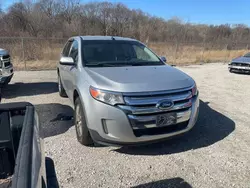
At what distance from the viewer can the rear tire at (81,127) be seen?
3233 millimetres

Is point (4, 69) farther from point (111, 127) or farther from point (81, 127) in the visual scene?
point (111, 127)

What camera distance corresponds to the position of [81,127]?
3.35 meters

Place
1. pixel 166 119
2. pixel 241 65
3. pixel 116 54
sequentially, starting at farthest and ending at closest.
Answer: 1. pixel 241 65
2. pixel 116 54
3. pixel 166 119

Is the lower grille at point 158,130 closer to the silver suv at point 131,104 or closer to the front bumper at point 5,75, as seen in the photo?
the silver suv at point 131,104

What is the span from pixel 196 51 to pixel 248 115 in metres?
15.4

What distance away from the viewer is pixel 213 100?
6320mm

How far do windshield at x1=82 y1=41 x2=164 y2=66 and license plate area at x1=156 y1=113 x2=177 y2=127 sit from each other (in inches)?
53.2

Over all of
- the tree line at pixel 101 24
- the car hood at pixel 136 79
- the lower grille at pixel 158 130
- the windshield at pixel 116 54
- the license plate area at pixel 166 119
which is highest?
the tree line at pixel 101 24

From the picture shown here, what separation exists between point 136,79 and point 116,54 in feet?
4.15

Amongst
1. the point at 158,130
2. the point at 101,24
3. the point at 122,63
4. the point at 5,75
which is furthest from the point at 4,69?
the point at 101,24

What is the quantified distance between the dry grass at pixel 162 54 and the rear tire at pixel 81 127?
30.6 ft

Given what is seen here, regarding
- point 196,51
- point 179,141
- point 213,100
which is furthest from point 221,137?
point 196,51

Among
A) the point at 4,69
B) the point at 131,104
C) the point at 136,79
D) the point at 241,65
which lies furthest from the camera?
the point at 241,65

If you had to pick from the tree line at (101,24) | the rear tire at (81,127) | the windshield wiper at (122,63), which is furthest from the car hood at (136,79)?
the tree line at (101,24)
